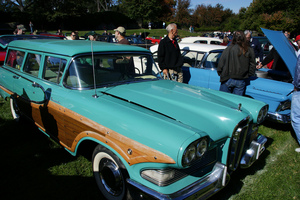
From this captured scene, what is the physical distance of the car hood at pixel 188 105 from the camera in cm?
235

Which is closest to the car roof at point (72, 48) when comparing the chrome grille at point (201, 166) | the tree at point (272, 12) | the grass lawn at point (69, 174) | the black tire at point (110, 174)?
the black tire at point (110, 174)

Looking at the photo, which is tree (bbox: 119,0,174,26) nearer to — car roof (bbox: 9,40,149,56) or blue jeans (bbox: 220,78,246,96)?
blue jeans (bbox: 220,78,246,96)

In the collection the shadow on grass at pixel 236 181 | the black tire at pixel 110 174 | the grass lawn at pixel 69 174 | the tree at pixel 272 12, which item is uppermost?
the tree at pixel 272 12

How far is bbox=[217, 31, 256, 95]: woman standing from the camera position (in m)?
4.14

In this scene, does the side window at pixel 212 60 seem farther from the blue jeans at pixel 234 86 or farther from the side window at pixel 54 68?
the side window at pixel 54 68

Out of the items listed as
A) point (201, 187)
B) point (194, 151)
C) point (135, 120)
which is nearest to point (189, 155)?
point (194, 151)

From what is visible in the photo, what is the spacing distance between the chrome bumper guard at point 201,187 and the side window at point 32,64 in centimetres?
252

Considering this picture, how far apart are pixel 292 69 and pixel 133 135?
3.90m

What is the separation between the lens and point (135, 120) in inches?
86.9

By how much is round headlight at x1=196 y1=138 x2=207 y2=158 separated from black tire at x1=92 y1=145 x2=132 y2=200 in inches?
28.8

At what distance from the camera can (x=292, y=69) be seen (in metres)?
4.43

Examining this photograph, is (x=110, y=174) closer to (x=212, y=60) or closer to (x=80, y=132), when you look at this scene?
(x=80, y=132)

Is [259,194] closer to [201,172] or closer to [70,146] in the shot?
[201,172]

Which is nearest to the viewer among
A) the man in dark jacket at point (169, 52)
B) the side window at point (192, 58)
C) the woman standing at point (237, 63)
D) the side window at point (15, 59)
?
the side window at point (15, 59)
